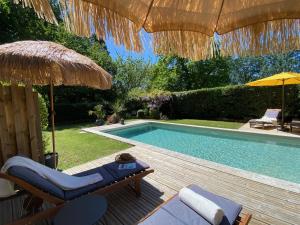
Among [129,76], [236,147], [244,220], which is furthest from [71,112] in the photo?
[244,220]

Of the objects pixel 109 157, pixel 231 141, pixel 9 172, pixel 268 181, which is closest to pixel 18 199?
pixel 9 172

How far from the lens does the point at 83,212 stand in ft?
7.64

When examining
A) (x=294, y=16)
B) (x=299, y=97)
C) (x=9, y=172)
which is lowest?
(x=9, y=172)

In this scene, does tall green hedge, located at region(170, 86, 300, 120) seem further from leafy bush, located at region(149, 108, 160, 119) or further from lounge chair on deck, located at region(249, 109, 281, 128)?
leafy bush, located at region(149, 108, 160, 119)

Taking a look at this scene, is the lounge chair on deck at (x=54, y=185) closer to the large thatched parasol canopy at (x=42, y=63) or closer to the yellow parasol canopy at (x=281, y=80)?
the large thatched parasol canopy at (x=42, y=63)

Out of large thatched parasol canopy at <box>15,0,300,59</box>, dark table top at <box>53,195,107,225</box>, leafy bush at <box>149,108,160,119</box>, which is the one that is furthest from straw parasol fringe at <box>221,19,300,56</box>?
leafy bush at <box>149,108,160,119</box>

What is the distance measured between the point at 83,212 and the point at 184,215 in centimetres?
115

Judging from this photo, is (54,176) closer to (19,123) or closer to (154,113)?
(19,123)

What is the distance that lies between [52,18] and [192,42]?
4.46ft

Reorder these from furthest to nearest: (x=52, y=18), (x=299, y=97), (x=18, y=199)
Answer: (x=299, y=97), (x=18, y=199), (x=52, y=18)

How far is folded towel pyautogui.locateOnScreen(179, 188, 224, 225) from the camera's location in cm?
227

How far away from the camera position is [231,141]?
373 inches

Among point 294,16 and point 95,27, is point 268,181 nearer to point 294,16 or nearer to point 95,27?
point 294,16

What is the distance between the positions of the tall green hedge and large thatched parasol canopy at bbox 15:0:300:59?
11.5 metres
